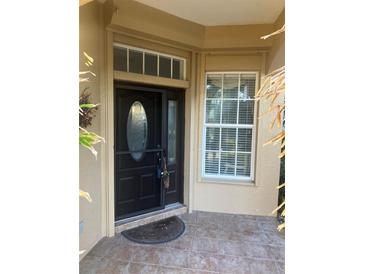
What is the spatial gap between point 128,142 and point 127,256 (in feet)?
5.08

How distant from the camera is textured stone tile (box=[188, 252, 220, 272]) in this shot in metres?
2.55

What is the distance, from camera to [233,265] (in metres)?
2.60

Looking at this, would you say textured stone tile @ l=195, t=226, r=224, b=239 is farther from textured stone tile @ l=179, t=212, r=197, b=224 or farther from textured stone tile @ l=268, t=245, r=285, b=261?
textured stone tile @ l=268, t=245, r=285, b=261

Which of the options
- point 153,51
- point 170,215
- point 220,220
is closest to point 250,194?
point 220,220

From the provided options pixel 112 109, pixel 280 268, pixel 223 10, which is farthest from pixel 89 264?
pixel 223 10

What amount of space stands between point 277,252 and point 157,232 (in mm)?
1610

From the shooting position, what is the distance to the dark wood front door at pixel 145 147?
3412 mm

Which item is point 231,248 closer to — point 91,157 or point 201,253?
point 201,253

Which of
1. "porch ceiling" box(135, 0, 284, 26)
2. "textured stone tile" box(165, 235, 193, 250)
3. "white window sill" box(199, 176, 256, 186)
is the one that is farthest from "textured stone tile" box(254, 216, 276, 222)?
"porch ceiling" box(135, 0, 284, 26)

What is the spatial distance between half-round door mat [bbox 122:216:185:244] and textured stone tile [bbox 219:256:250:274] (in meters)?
0.78
